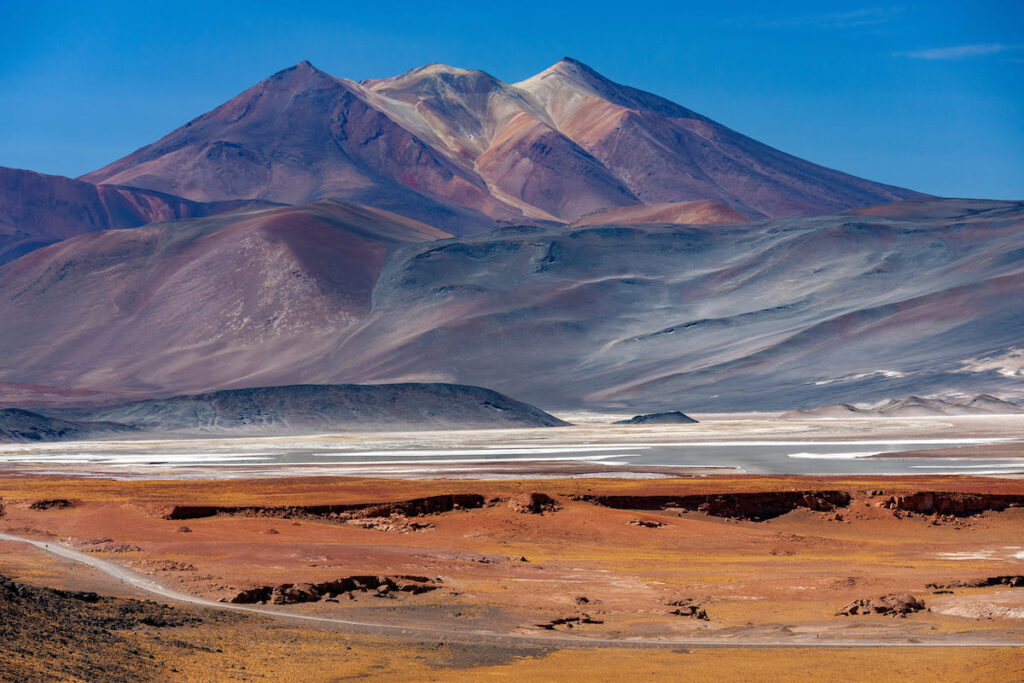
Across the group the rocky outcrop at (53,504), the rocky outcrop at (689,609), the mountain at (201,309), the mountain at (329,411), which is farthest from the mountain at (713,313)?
the rocky outcrop at (689,609)

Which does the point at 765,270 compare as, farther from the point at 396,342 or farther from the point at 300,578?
the point at 300,578

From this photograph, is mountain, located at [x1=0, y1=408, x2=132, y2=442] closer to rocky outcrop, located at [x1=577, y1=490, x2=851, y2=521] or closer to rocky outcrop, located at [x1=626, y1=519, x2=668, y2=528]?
rocky outcrop, located at [x1=577, y1=490, x2=851, y2=521]

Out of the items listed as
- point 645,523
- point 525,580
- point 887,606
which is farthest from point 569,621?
point 645,523

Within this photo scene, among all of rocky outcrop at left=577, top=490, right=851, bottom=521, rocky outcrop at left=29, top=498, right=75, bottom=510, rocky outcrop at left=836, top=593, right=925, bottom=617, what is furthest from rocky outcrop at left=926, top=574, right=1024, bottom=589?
rocky outcrop at left=29, top=498, right=75, bottom=510

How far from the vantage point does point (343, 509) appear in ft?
113

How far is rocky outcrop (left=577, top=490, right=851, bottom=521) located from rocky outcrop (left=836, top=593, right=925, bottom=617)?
14.1 metres

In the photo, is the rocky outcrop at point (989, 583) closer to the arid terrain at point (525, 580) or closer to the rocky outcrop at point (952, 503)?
the arid terrain at point (525, 580)

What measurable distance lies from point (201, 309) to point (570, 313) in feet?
173

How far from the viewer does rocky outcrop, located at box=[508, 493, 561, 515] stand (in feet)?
110

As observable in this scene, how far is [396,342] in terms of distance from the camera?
168500 mm

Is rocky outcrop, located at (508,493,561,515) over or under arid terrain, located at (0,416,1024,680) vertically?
over

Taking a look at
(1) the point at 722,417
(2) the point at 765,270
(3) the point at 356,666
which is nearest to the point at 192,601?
(3) the point at 356,666

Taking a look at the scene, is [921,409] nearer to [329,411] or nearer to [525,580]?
[329,411]

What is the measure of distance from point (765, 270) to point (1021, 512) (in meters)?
146
